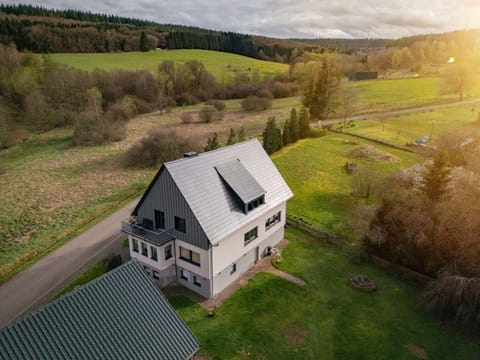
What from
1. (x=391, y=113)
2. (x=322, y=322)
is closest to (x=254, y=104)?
(x=391, y=113)

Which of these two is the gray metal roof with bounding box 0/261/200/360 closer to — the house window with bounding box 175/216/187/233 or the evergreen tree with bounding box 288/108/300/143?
the house window with bounding box 175/216/187/233

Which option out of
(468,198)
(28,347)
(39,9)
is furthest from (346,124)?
(39,9)

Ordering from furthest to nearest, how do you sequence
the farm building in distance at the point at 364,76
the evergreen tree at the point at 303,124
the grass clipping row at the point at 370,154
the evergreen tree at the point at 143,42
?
1. the evergreen tree at the point at 143,42
2. the farm building in distance at the point at 364,76
3. the evergreen tree at the point at 303,124
4. the grass clipping row at the point at 370,154

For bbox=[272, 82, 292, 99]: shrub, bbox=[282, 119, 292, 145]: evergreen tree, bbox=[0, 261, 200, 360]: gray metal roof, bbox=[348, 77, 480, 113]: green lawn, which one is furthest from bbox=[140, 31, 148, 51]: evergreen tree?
bbox=[0, 261, 200, 360]: gray metal roof

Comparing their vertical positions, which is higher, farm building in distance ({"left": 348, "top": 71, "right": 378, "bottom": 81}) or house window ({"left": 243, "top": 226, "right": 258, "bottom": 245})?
farm building in distance ({"left": 348, "top": 71, "right": 378, "bottom": 81})

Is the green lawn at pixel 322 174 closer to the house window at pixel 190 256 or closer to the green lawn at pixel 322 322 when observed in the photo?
the green lawn at pixel 322 322

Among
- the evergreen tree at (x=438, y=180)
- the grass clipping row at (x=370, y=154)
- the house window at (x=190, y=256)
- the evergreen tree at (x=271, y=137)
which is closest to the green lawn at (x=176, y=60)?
the evergreen tree at (x=271, y=137)

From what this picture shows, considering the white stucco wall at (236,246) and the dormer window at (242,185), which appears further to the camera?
the dormer window at (242,185)
